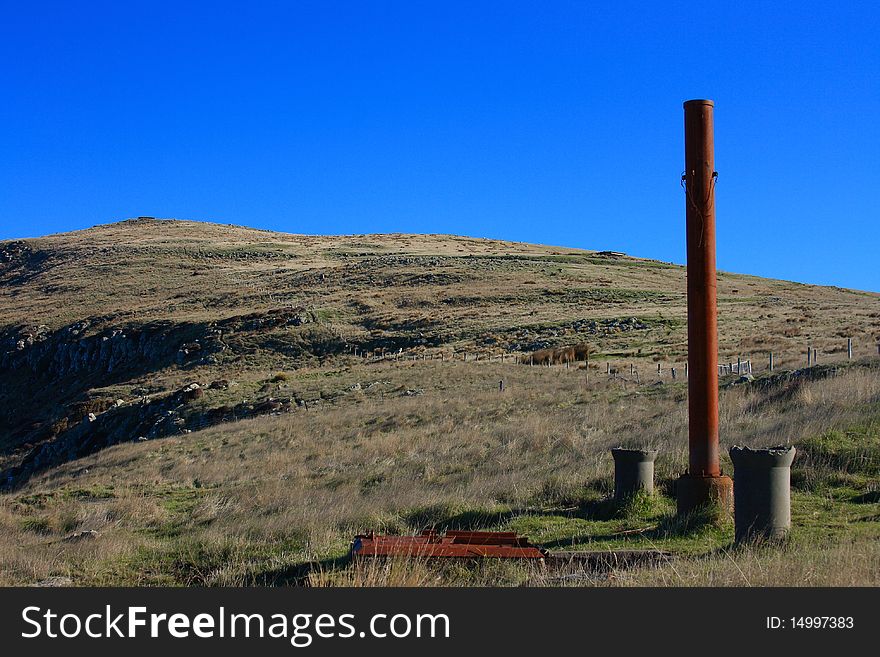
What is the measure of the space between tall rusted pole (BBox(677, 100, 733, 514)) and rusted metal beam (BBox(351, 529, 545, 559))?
258 cm

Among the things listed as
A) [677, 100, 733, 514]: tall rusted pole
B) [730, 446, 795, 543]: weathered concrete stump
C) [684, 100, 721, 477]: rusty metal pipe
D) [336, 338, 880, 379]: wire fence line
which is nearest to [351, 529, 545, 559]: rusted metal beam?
[730, 446, 795, 543]: weathered concrete stump

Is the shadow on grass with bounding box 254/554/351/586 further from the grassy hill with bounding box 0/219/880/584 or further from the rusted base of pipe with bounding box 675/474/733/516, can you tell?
the rusted base of pipe with bounding box 675/474/733/516

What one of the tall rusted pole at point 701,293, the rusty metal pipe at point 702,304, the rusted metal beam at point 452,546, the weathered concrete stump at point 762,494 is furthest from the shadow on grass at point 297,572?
the rusty metal pipe at point 702,304

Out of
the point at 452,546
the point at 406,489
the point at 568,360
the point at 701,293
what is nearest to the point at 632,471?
the point at 701,293

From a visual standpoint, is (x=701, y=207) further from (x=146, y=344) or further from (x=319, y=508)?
(x=146, y=344)

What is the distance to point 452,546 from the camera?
9164mm

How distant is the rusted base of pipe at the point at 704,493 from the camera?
1074 cm

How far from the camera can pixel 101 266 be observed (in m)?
97.6

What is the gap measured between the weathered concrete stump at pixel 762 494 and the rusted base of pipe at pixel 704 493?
1.27 metres

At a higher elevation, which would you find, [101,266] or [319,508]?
[101,266]

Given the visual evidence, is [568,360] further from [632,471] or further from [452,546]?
[452,546]

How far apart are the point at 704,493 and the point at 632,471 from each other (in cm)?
110
